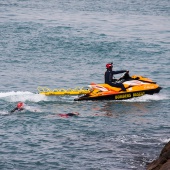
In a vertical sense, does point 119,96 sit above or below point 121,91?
below

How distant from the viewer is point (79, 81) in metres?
43.2

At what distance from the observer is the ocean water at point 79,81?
26516mm

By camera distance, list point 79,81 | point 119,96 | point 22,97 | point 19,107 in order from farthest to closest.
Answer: point 79,81 < point 119,96 < point 22,97 < point 19,107

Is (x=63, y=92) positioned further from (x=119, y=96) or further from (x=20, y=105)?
(x=20, y=105)

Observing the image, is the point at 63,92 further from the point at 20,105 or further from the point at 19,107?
the point at 19,107

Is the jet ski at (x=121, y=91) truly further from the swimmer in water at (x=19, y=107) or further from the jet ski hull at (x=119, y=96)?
the swimmer in water at (x=19, y=107)

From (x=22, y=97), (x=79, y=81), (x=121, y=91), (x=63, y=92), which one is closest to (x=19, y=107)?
(x=22, y=97)

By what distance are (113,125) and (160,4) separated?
64478mm

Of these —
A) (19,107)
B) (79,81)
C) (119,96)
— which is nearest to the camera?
(19,107)

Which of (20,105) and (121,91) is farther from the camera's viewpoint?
(121,91)

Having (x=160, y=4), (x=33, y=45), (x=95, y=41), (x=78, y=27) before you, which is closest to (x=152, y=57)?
(x=95, y=41)

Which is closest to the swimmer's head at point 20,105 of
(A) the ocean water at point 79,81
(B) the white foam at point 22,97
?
(A) the ocean water at point 79,81

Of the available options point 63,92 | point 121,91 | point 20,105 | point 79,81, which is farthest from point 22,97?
point 79,81

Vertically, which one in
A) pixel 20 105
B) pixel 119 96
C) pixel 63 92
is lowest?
Result: pixel 119 96
